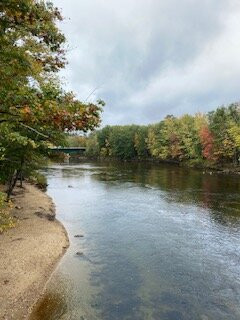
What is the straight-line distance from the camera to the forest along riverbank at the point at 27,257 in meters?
18.6

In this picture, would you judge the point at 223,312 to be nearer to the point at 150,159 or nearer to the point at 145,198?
the point at 145,198

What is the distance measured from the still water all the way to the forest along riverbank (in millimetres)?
740

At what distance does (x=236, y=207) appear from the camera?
43812 millimetres

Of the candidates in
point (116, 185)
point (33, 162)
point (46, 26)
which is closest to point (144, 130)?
point (116, 185)

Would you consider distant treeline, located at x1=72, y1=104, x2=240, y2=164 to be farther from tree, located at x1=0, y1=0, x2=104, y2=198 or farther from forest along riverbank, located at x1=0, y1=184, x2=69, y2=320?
tree, located at x1=0, y1=0, x2=104, y2=198

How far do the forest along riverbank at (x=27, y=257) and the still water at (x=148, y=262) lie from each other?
0.74 m

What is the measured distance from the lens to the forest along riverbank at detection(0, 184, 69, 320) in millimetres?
18609

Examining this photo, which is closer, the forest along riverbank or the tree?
the tree

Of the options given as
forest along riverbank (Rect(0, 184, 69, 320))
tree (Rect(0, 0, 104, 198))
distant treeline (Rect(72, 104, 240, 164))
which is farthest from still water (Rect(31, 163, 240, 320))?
distant treeline (Rect(72, 104, 240, 164))

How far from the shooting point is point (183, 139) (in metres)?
116

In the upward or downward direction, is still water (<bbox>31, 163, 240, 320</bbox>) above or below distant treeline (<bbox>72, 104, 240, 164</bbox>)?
below

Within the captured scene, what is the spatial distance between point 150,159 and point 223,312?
12337 cm

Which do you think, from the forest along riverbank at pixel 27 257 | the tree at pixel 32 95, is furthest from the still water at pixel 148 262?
the tree at pixel 32 95

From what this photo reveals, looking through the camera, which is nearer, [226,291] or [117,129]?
[226,291]
